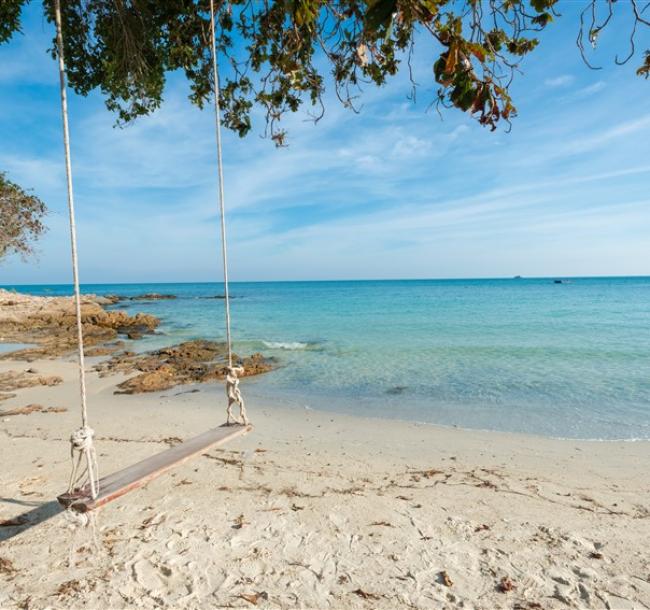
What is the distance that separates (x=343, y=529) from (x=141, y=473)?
1545 mm

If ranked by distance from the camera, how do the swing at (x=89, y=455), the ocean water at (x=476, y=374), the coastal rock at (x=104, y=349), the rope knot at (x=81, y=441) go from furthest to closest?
the coastal rock at (x=104, y=349)
the ocean water at (x=476, y=374)
the rope knot at (x=81, y=441)
the swing at (x=89, y=455)

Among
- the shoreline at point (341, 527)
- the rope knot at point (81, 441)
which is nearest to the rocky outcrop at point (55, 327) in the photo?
the shoreline at point (341, 527)

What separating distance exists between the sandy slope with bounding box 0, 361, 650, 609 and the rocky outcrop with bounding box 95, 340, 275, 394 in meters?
3.66

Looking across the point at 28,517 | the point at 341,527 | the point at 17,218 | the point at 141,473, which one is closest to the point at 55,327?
the point at 17,218

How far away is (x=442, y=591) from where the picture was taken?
97.8 inches

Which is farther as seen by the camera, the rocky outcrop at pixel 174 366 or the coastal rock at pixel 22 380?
the rocky outcrop at pixel 174 366

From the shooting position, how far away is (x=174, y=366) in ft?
35.9

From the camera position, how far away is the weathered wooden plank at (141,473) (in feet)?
7.71

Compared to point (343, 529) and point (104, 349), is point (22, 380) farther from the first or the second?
point (343, 529)

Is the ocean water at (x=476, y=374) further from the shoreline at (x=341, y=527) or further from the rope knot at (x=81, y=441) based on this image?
the rope knot at (x=81, y=441)

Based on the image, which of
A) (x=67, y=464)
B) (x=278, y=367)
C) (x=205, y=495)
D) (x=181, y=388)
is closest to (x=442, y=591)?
(x=205, y=495)

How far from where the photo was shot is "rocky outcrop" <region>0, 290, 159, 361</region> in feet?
47.1

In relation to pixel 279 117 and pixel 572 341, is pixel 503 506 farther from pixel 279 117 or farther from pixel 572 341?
pixel 572 341

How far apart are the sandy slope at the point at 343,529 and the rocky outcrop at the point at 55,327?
397 inches
